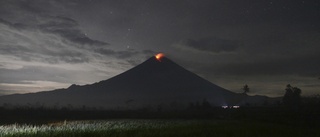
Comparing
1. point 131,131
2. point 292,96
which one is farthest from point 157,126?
point 292,96

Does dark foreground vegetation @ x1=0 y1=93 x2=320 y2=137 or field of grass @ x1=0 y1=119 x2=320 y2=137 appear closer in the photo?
field of grass @ x1=0 y1=119 x2=320 y2=137

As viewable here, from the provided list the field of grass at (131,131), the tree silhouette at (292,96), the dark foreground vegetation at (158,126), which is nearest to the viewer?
the field of grass at (131,131)

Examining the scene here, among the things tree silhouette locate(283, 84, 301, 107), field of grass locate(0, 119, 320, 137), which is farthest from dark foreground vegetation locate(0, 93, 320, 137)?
tree silhouette locate(283, 84, 301, 107)

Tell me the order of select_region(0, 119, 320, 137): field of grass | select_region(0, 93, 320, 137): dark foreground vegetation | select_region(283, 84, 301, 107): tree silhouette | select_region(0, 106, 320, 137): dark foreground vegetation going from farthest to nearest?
select_region(283, 84, 301, 107): tree silhouette → select_region(0, 106, 320, 137): dark foreground vegetation → select_region(0, 93, 320, 137): dark foreground vegetation → select_region(0, 119, 320, 137): field of grass

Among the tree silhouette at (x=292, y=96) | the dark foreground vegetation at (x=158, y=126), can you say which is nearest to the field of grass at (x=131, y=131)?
the dark foreground vegetation at (x=158, y=126)

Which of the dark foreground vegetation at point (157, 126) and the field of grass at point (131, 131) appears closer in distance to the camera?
the field of grass at point (131, 131)

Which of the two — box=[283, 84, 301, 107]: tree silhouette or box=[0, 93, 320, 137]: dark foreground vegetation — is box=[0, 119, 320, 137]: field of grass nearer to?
box=[0, 93, 320, 137]: dark foreground vegetation

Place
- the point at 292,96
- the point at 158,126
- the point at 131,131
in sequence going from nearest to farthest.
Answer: the point at 131,131 < the point at 158,126 < the point at 292,96

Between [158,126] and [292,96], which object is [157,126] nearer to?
[158,126]

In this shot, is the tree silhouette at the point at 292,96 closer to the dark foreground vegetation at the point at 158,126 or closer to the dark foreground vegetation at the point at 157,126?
the dark foreground vegetation at the point at 157,126

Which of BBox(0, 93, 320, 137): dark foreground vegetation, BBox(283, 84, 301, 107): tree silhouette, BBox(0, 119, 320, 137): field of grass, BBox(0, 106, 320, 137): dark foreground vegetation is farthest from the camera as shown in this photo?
BBox(283, 84, 301, 107): tree silhouette

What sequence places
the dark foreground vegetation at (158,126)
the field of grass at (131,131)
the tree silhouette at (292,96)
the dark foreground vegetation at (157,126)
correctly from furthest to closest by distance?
the tree silhouette at (292,96)
the dark foreground vegetation at (158,126)
the dark foreground vegetation at (157,126)
the field of grass at (131,131)

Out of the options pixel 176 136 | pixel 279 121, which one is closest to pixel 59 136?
pixel 176 136

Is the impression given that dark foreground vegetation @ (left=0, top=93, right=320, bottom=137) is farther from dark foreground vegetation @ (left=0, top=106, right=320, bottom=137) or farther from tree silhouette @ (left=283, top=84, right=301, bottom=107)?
tree silhouette @ (left=283, top=84, right=301, bottom=107)
